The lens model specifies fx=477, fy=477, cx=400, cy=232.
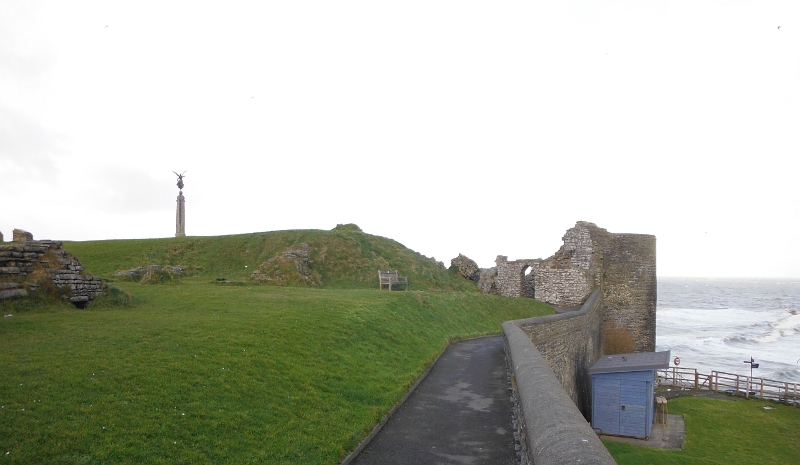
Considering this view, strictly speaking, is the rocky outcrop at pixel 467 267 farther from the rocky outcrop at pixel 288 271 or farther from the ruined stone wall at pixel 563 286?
the rocky outcrop at pixel 288 271

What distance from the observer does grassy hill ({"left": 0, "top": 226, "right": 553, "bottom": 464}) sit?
618 cm

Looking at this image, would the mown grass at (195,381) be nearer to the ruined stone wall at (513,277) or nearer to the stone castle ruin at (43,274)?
the stone castle ruin at (43,274)

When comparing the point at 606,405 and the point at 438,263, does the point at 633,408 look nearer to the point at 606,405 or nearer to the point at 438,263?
the point at 606,405

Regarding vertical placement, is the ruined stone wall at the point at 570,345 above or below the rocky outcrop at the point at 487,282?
below

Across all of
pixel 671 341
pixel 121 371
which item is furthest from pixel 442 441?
pixel 671 341

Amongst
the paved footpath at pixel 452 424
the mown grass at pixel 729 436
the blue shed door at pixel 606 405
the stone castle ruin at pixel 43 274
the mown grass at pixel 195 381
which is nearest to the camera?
the mown grass at pixel 195 381

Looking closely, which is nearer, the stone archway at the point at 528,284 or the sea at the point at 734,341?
the stone archway at the point at 528,284

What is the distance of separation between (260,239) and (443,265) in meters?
14.7

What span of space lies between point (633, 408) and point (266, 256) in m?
21.8

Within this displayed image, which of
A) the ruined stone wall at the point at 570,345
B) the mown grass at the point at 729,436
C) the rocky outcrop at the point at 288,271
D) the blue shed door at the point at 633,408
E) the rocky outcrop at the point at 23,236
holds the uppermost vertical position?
the rocky outcrop at the point at 23,236

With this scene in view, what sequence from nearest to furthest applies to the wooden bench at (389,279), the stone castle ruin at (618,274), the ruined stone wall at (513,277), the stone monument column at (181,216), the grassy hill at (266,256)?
1. the wooden bench at (389,279)
2. the grassy hill at (266,256)
3. the stone castle ruin at (618,274)
4. the ruined stone wall at (513,277)
5. the stone monument column at (181,216)

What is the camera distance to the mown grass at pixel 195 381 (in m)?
6.13

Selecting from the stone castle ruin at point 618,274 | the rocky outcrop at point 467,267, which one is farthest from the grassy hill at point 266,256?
the stone castle ruin at point 618,274

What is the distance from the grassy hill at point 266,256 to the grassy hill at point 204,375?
35.9 ft
